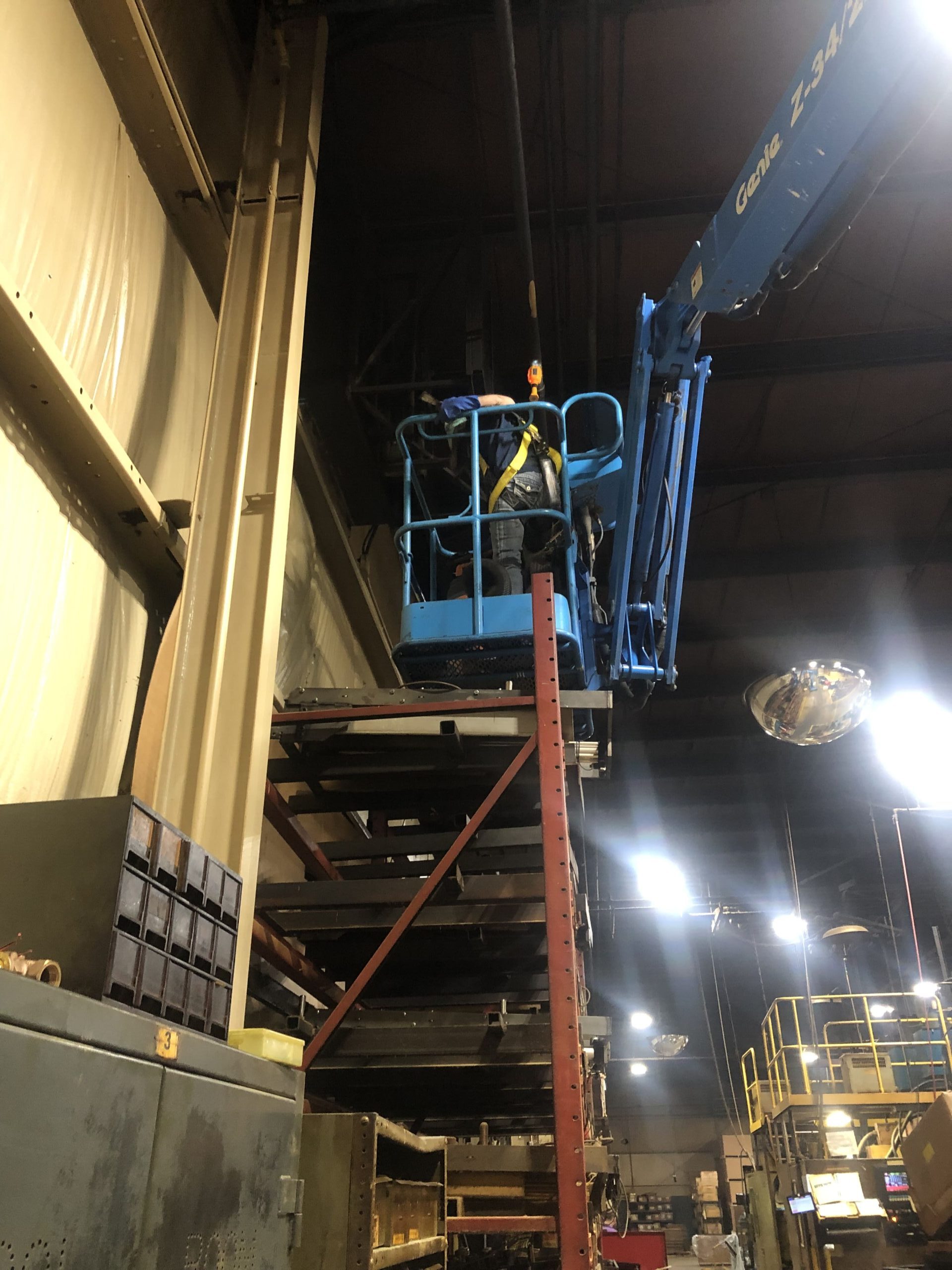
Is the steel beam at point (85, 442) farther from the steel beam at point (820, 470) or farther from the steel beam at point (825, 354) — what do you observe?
the steel beam at point (820, 470)

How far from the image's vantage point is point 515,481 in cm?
604

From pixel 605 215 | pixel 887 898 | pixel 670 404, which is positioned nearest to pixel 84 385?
pixel 670 404

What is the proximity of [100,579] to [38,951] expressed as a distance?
7.70ft

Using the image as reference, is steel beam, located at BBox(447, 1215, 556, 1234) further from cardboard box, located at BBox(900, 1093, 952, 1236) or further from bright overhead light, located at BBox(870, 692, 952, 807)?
bright overhead light, located at BBox(870, 692, 952, 807)

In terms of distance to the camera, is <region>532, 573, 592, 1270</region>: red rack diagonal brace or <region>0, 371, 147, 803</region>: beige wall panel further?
<region>532, 573, 592, 1270</region>: red rack diagonal brace

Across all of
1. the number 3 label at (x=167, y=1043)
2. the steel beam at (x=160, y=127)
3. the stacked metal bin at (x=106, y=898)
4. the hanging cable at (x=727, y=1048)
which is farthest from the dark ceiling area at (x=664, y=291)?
the hanging cable at (x=727, y=1048)

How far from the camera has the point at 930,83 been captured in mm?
4113

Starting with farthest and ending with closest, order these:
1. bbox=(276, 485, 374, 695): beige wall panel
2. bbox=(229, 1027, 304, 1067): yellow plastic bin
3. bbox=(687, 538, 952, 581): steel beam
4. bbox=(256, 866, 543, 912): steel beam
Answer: bbox=(687, 538, 952, 581): steel beam → bbox=(276, 485, 374, 695): beige wall panel → bbox=(256, 866, 543, 912): steel beam → bbox=(229, 1027, 304, 1067): yellow plastic bin

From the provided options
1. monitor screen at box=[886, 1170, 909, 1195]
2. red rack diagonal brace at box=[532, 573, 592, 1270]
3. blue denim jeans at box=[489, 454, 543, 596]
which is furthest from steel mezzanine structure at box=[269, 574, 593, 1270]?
monitor screen at box=[886, 1170, 909, 1195]

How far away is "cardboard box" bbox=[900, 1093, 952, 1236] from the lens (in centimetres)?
858

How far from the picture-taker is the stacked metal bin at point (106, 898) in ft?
6.19

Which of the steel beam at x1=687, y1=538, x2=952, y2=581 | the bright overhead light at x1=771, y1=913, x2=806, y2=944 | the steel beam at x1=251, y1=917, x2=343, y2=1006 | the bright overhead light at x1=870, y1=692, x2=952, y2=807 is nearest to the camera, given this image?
the steel beam at x1=251, y1=917, x2=343, y2=1006

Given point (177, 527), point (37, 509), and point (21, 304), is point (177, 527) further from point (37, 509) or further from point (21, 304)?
point (21, 304)

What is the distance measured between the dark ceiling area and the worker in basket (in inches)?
77.7
